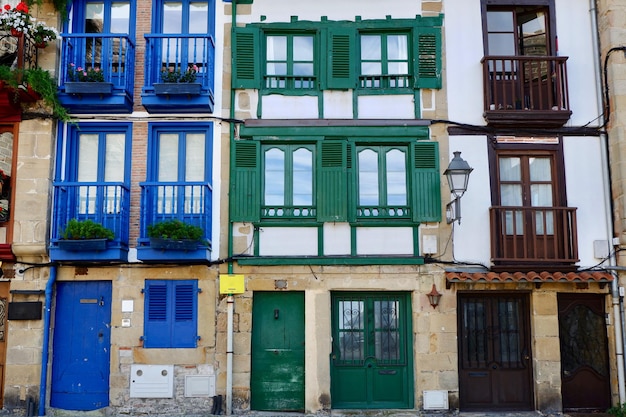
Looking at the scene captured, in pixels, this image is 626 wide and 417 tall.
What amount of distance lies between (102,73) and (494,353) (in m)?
8.33

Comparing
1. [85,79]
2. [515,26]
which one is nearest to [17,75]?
[85,79]

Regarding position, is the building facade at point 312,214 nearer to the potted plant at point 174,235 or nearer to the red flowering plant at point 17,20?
the potted plant at point 174,235

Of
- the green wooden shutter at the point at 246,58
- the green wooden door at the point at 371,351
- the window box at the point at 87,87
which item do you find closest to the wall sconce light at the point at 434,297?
the green wooden door at the point at 371,351

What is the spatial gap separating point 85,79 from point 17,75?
1.09 metres

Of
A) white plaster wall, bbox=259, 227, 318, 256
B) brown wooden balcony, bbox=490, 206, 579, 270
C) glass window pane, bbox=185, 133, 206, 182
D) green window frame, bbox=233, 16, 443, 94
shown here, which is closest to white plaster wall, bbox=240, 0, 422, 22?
green window frame, bbox=233, 16, 443, 94

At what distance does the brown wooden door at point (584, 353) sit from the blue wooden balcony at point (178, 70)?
7.23 metres

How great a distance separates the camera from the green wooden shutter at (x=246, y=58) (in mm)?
12023

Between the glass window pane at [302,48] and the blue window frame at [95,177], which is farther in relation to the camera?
the glass window pane at [302,48]

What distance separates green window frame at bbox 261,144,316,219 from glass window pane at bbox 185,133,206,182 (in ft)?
3.66

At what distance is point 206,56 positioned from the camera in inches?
462

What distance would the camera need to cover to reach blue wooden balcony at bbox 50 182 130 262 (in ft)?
36.6

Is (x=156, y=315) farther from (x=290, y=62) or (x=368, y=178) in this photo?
(x=290, y=62)

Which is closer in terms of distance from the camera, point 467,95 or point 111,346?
point 111,346

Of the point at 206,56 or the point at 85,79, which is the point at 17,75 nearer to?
the point at 85,79
